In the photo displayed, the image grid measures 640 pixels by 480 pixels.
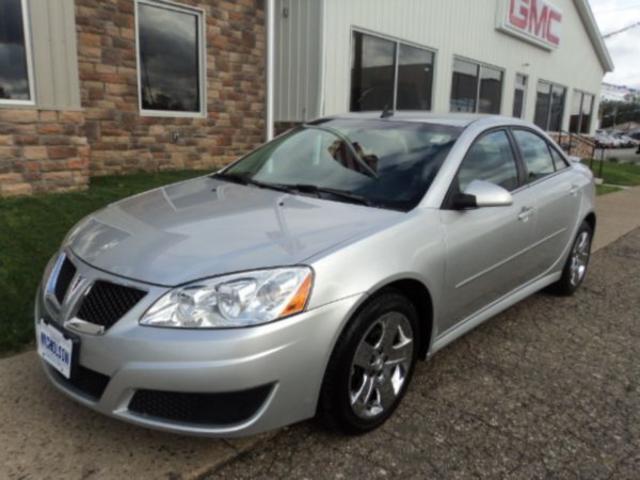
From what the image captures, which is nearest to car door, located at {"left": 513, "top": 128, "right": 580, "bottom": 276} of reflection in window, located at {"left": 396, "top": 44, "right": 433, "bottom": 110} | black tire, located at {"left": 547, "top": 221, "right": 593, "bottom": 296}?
black tire, located at {"left": 547, "top": 221, "right": 593, "bottom": 296}

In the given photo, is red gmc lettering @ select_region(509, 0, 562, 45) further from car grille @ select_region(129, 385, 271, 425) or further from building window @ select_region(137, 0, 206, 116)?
car grille @ select_region(129, 385, 271, 425)

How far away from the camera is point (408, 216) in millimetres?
2686

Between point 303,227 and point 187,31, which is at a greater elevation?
point 187,31

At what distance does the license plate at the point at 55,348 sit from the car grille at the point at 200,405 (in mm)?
336

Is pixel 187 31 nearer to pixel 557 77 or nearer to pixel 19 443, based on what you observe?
pixel 19 443

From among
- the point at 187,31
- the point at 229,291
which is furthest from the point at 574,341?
the point at 187,31

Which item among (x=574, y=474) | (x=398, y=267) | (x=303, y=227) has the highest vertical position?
(x=303, y=227)

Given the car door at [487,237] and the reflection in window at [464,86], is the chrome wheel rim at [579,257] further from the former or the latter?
the reflection in window at [464,86]

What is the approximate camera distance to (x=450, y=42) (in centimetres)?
1249

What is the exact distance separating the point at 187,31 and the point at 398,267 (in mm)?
6919

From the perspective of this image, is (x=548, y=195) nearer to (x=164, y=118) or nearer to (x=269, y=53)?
(x=269, y=53)

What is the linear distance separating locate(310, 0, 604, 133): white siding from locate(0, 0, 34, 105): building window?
4904mm

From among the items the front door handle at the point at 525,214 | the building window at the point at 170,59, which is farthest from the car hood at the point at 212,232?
the building window at the point at 170,59

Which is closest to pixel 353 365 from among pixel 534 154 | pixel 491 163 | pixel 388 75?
pixel 491 163
